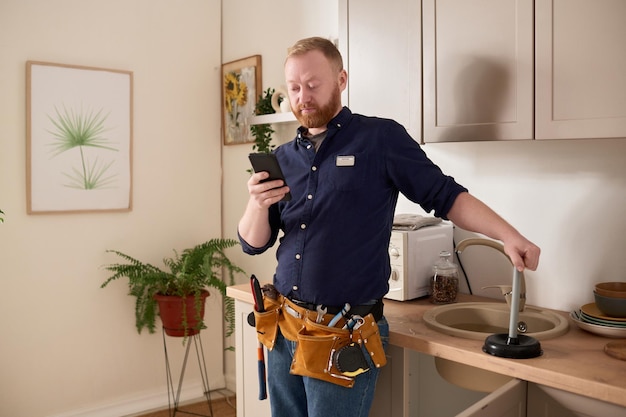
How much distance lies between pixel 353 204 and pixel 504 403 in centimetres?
67

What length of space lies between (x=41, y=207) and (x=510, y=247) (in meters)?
2.62

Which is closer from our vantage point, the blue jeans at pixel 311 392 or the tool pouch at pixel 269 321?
the blue jeans at pixel 311 392

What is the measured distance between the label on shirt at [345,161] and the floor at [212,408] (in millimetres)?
2308

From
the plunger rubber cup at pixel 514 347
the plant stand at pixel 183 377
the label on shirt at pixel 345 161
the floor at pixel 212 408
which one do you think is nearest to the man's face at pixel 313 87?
the label on shirt at pixel 345 161

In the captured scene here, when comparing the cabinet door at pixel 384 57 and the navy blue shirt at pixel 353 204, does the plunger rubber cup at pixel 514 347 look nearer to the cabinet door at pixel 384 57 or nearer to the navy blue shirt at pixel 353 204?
the navy blue shirt at pixel 353 204

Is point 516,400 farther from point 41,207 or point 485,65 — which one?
point 41,207

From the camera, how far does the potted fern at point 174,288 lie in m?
3.62

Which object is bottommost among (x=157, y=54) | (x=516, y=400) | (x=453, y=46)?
(x=516, y=400)

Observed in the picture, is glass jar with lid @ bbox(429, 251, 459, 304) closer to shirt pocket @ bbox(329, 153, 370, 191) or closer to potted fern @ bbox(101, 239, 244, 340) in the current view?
shirt pocket @ bbox(329, 153, 370, 191)

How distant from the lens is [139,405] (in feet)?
12.7

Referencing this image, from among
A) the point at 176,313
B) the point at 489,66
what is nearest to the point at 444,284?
the point at 489,66

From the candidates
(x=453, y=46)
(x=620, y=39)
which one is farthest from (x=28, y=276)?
(x=620, y=39)

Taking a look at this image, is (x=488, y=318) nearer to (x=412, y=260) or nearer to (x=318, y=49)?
(x=412, y=260)

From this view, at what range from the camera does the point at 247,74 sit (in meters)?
3.82
